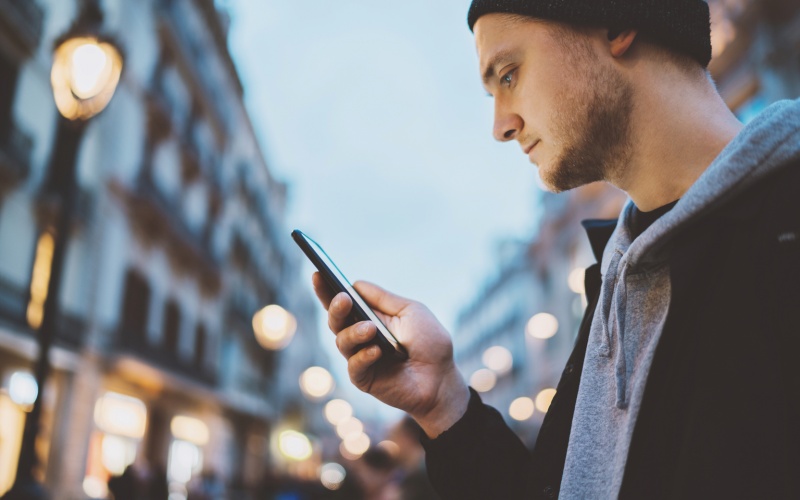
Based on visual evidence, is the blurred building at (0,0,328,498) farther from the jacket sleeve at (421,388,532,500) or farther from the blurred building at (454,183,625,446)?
the blurred building at (454,183,625,446)

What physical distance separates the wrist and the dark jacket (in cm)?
63

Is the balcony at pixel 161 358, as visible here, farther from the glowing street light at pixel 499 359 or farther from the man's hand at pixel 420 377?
the man's hand at pixel 420 377

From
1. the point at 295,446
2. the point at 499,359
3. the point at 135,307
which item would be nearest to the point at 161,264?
the point at 135,307

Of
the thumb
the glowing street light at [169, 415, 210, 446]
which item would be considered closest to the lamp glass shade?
the thumb

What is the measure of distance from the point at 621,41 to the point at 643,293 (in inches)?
20.1

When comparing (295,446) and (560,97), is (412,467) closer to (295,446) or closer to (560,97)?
(560,97)

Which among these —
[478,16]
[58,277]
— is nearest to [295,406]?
[58,277]

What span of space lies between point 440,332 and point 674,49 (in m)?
0.80

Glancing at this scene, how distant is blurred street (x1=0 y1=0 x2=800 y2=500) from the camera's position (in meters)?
6.08

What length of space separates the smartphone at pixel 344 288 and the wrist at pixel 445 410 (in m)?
0.12

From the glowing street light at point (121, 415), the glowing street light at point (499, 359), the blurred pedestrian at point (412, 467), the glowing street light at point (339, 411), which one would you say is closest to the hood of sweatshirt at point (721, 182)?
the blurred pedestrian at point (412, 467)

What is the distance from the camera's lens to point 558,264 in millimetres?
30500

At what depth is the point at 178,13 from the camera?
22438 millimetres

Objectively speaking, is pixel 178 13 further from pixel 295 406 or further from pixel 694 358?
pixel 295 406
